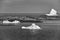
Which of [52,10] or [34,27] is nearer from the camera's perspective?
[34,27]

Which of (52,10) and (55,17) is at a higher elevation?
(52,10)

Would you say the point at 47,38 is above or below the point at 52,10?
below

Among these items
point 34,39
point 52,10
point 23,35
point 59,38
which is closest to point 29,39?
point 34,39

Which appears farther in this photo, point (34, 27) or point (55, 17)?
point (55, 17)

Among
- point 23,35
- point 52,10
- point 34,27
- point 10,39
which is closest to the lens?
point 10,39

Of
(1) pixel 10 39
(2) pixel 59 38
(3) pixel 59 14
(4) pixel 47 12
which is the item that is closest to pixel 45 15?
(4) pixel 47 12

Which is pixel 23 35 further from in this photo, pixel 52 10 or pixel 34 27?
pixel 52 10

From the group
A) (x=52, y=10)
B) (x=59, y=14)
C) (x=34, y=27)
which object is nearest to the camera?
(x=34, y=27)

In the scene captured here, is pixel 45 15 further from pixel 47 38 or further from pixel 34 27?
pixel 47 38

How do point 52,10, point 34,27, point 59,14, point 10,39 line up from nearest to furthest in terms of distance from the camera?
point 10,39, point 34,27, point 52,10, point 59,14
